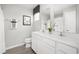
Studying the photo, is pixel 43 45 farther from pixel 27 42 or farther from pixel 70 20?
pixel 70 20

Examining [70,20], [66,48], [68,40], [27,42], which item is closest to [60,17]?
[70,20]

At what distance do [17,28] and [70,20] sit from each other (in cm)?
97

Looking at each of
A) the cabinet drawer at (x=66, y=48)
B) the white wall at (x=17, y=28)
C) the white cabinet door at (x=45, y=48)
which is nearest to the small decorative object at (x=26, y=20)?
the white wall at (x=17, y=28)

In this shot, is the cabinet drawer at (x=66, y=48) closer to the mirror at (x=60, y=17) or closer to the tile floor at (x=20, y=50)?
the mirror at (x=60, y=17)

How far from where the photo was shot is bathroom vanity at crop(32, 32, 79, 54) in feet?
2.66

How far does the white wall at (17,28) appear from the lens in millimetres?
1005

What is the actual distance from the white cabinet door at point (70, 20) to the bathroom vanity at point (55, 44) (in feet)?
0.49

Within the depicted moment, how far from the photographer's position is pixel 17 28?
3.51 ft

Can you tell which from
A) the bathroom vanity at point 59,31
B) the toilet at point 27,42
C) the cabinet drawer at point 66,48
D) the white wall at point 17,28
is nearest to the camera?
the cabinet drawer at point 66,48

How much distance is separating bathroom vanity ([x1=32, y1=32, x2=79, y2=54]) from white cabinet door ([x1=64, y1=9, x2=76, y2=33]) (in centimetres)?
15

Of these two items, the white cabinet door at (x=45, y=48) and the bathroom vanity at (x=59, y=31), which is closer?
the bathroom vanity at (x=59, y=31)

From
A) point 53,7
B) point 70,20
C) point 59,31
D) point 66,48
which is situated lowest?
point 66,48
